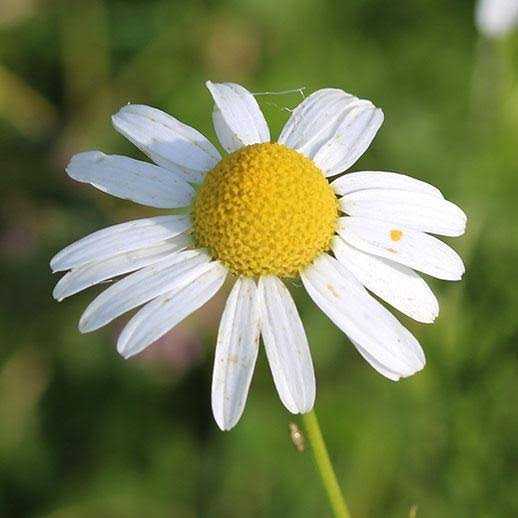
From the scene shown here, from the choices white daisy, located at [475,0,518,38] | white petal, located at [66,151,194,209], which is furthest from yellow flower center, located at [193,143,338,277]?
white daisy, located at [475,0,518,38]

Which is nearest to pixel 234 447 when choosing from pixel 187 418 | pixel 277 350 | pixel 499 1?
pixel 187 418

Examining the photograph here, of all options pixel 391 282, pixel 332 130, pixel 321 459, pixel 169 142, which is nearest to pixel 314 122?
pixel 332 130

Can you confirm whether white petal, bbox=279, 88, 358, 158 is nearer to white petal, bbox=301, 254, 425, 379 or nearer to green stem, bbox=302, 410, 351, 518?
white petal, bbox=301, 254, 425, 379

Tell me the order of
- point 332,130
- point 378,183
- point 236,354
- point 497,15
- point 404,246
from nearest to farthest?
point 236,354
point 404,246
point 378,183
point 332,130
point 497,15

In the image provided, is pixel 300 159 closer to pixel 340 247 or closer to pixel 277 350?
pixel 340 247

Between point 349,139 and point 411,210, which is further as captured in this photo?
point 349,139

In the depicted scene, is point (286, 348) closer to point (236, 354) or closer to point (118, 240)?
point (236, 354)
